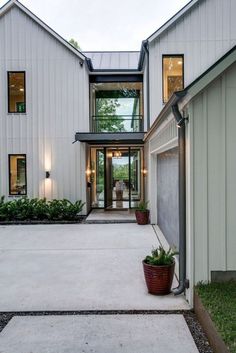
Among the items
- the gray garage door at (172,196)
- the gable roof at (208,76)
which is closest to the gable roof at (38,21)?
the gray garage door at (172,196)

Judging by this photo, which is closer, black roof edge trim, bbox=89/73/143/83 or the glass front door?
black roof edge trim, bbox=89/73/143/83

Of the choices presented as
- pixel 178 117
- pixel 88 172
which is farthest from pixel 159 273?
pixel 88 172

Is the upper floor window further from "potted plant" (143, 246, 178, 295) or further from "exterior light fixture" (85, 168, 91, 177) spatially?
"potted plant" (143, 246, 178, 295)

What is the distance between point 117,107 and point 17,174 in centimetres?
533

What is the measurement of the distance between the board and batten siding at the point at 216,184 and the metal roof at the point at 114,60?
10.2m

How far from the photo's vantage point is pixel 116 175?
1556cm

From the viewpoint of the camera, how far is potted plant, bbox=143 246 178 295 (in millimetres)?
5082

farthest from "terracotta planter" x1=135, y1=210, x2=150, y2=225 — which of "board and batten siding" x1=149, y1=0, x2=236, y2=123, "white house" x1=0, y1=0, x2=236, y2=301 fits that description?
"board and batten siding" x1=149, y1=0, x2=236, y2=123

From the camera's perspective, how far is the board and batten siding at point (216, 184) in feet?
15.2

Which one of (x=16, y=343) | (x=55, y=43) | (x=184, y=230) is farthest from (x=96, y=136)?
(x=16, y=343)

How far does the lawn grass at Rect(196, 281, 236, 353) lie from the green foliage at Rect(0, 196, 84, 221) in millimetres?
7911

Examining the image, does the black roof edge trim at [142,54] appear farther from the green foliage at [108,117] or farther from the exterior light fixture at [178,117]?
the exterior light fixture at [178,117]

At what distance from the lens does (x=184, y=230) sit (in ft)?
16.4

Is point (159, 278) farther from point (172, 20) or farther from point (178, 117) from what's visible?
point (172, 20)
